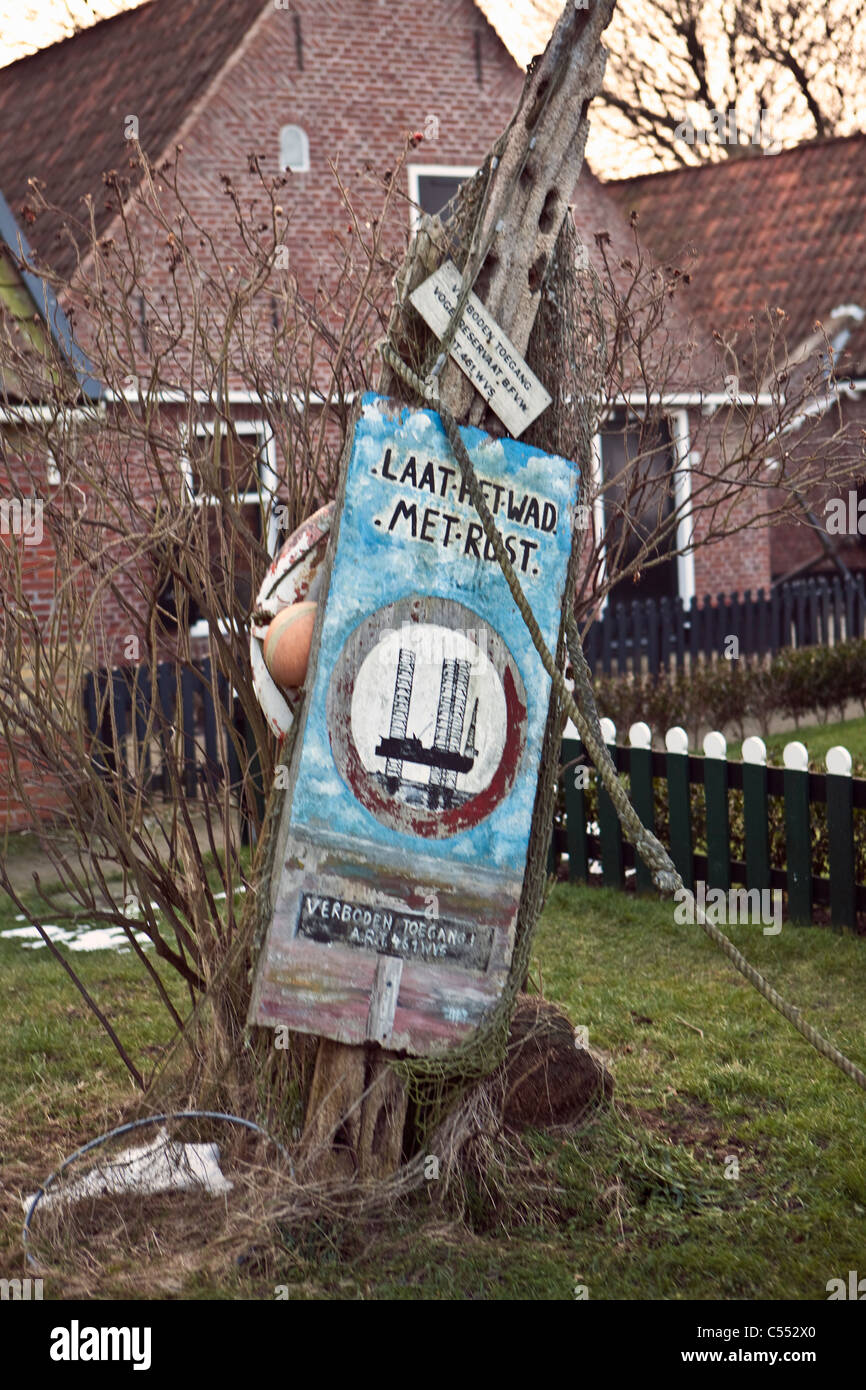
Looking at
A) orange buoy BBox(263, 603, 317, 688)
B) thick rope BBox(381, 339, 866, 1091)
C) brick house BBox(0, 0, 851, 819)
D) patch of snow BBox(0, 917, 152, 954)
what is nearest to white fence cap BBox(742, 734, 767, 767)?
patch of snow BBox(0, 917, 152, 954)

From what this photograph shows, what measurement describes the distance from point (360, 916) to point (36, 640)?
1.45 metres

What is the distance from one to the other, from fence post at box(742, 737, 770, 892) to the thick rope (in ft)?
11.5

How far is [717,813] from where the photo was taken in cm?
767

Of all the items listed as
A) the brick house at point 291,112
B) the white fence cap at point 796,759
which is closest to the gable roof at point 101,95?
the brick house at point 291,112

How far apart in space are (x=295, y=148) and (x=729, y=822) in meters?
9.41

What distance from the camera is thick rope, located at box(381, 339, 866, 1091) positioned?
3.36 meters

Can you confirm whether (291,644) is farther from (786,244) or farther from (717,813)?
(786,244)

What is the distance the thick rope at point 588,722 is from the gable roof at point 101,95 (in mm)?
8889

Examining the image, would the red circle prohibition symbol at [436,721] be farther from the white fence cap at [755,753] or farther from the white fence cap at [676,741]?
the white fence cap at [676,741]

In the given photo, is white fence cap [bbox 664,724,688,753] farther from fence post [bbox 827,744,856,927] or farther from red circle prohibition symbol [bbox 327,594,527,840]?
red circle prohibition symbol [bbox 327,594,527,840]

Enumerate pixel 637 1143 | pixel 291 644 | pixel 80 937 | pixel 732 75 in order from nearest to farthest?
pixel 291 644
pixel 637 1143
pixel 80 937
pixel 732 75

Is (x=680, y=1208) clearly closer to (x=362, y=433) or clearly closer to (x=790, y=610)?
(x=362, y=433)

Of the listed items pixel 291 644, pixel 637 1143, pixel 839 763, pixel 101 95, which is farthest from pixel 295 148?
pixel 637 1143

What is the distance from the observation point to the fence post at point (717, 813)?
7629 millimetres
